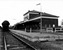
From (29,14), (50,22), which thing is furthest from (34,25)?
(29,14)

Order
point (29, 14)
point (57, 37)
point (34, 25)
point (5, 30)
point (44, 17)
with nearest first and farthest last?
point (57, 37) → point (34, 25) → point (5, 30) → point (44, 17) → point (29, 14)

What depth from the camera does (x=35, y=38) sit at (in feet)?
35.6

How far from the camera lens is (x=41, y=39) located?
10.9 m

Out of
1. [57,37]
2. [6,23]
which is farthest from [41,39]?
[6,23]

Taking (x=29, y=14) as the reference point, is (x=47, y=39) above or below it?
below

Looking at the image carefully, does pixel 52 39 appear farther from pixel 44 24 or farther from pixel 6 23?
pixel 44 24

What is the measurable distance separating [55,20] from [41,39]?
29.9m

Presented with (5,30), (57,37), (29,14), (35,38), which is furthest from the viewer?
(29,14)

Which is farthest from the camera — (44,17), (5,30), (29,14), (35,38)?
(29,14)

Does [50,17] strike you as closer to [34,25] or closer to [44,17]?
[44,17]

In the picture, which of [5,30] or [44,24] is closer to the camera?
[5,30]

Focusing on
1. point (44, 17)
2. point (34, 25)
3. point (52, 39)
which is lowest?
point (52, 39)

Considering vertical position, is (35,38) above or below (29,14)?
below

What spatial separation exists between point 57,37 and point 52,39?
3.12ft
